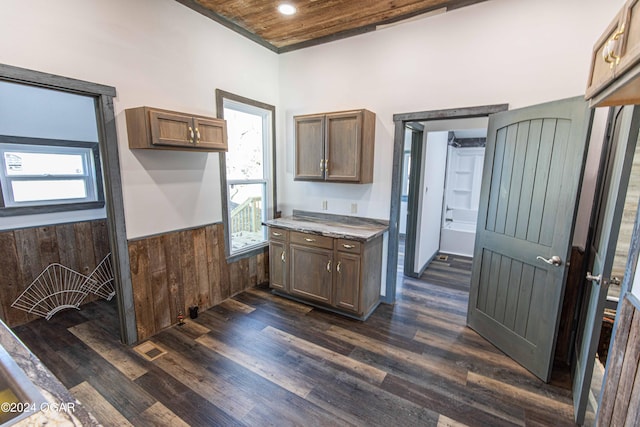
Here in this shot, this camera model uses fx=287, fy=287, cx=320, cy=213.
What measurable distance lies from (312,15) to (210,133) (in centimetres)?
156

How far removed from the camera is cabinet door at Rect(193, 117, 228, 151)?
2.55 meters

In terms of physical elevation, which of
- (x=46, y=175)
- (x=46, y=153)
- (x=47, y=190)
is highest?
(x=46, y=153)

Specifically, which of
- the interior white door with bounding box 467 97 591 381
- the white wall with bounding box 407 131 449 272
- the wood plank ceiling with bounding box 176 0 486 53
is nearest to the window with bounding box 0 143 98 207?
the wood plank ceiling with bounding box 176 0 486 53

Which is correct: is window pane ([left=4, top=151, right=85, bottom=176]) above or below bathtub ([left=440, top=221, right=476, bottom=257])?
above

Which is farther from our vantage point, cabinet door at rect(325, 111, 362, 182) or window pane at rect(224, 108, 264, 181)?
window pane at rect(224, 108, 264, 181)

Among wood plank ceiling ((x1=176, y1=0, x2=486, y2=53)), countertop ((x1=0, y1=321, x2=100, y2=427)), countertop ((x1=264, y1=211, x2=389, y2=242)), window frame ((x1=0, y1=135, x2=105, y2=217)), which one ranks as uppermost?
wood plank ceiling ((x1=176, y1=0, x2=486, y2=53))

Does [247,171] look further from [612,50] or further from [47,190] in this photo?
[612,50]

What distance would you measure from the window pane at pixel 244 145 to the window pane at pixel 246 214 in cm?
16

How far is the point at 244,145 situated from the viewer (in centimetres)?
349

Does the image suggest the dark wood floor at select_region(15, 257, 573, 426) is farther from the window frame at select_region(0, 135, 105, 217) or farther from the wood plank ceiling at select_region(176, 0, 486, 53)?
the wood plank ceiling at select_region(176, 0, 486, 53)

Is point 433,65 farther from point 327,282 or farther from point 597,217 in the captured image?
point 327,282

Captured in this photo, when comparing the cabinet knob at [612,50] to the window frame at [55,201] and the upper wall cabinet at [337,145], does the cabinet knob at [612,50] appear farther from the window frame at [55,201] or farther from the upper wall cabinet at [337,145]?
the window frame at [55,201]

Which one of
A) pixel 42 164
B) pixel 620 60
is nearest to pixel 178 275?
pixel 42 164

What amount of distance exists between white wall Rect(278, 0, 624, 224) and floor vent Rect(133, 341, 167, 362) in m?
2.15
